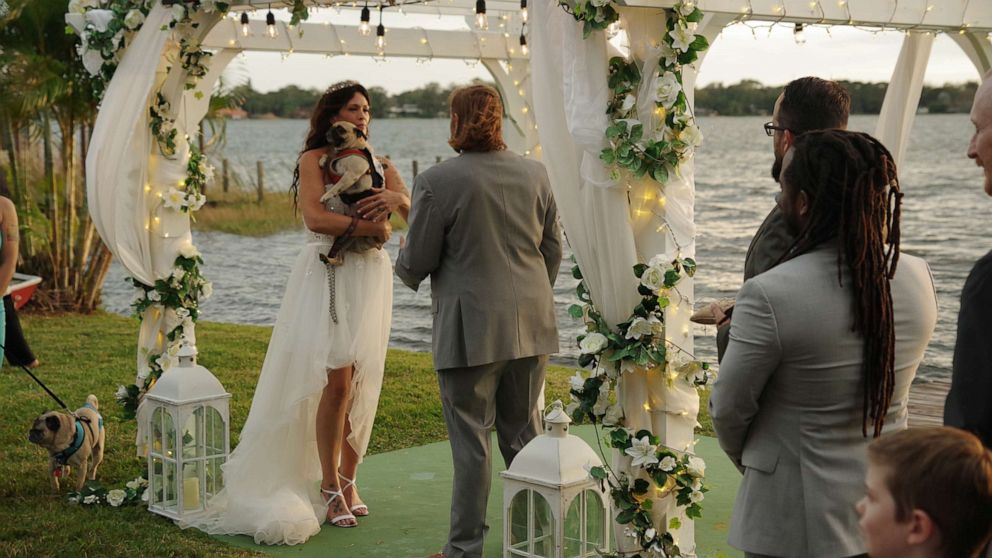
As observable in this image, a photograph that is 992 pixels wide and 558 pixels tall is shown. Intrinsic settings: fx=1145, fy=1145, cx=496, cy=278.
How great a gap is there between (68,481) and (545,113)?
334 centimetres

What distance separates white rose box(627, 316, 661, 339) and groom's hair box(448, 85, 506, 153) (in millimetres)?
904

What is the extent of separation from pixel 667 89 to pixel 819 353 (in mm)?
1444

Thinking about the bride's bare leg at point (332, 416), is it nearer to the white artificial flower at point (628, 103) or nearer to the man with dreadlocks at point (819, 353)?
the white artificial flower at point (628, 103)

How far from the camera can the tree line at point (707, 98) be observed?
118 feet

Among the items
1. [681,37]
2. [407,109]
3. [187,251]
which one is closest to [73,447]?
[187,251]

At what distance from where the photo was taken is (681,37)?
139 inches

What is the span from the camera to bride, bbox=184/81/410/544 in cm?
471

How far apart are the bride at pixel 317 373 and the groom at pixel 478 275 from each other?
2.29ft

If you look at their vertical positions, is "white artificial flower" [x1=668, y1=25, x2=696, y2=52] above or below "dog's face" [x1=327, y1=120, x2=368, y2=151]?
above

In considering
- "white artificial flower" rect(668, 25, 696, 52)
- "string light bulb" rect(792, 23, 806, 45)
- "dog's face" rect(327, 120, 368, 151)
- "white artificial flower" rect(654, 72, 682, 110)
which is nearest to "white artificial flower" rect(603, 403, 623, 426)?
"white artificial flower" rect(654, 72, 682, 110)

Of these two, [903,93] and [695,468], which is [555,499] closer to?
[695,468]

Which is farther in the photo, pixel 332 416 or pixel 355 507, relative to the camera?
pixel 355 507

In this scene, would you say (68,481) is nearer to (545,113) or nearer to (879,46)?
(545,113)

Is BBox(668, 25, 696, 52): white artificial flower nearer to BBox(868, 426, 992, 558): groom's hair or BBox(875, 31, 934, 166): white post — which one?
BBox(875, 31, 934, 166): white post
